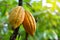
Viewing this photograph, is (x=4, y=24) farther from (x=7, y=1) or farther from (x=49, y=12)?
(x=49, y=12)

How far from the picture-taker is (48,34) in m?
1.23

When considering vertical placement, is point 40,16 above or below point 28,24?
below

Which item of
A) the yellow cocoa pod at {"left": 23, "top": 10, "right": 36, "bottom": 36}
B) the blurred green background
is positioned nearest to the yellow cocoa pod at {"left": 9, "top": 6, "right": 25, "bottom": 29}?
the yellow cocoa pod at {"left": 23, "top": 10, "right": 36, "bottom": 36}

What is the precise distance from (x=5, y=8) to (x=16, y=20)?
0.59 m

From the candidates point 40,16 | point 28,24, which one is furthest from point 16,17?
point 40,16

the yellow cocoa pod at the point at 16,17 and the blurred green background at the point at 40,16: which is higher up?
the yellow cocoa pod at the point at 16,17

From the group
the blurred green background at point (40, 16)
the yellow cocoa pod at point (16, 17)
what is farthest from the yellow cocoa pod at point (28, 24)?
the blurred green background at point (40, 16)

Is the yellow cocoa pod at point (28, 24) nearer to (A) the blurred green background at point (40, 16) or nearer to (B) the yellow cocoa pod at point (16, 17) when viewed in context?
(B) the yellow cocoa pod at point (16, 17)

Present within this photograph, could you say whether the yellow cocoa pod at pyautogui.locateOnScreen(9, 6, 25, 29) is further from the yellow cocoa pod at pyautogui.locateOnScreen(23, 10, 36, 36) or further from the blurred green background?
the blurred green background

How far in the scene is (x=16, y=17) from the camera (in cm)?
52

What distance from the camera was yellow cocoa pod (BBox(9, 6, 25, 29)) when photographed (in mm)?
505

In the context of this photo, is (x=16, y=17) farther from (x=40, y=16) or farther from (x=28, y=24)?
(x=40, y=16)

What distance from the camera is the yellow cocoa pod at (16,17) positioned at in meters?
0.51

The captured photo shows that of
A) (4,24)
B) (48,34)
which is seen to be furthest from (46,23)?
(4,24)
